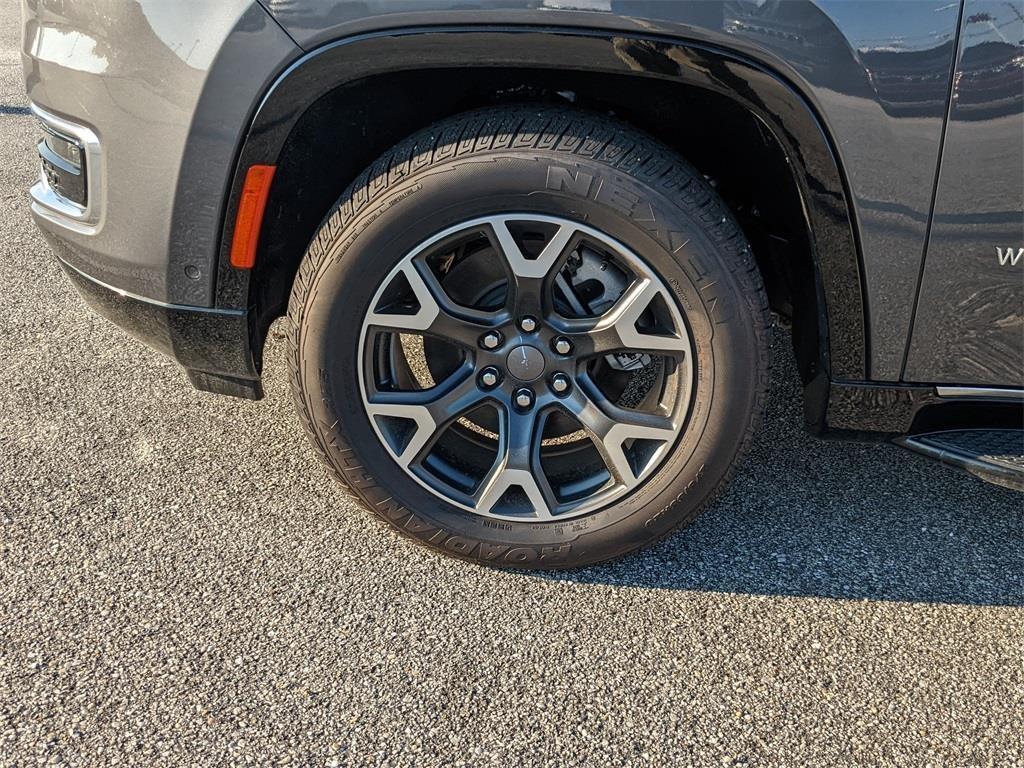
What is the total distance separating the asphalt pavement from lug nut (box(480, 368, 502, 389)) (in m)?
0.48

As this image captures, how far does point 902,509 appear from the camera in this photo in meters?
2.47

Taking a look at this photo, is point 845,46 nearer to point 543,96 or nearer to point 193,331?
point 543,96

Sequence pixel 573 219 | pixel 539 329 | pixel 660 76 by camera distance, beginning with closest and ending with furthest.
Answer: pixel 660 76 < pixel 573 219 < pixel 539 329

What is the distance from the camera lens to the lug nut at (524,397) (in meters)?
2.12

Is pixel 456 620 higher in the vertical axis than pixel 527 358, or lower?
lower

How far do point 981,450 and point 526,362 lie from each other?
1.02 metres

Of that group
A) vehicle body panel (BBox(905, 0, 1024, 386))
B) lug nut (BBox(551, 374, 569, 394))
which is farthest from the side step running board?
lug nut (BBox(551, 374, 569, 394))

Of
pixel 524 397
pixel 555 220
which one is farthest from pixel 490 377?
pixel 555 220

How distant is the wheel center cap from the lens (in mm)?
2074

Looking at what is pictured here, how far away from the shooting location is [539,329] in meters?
2.06

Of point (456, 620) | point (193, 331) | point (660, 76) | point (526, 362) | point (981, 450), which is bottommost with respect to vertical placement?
point (456, 620)

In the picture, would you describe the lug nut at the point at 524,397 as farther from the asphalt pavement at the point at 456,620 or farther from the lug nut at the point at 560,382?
the asphalt pavement at the point at 456,620

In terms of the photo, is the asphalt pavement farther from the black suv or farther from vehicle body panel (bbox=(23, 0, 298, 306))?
vehicle body panel (bbox=(23, 0, 298, 306))

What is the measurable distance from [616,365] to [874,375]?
1.99ft
